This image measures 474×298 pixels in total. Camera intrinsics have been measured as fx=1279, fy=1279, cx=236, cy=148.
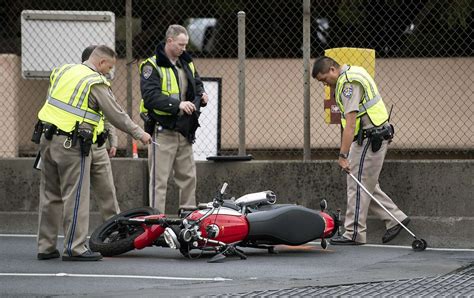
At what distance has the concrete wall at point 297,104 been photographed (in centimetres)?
1368

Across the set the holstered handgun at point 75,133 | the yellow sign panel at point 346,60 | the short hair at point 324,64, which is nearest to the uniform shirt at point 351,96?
the short hair at point 324,64

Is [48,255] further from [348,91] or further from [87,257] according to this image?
[348,91]

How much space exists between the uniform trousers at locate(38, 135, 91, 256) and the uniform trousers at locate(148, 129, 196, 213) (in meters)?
1.48

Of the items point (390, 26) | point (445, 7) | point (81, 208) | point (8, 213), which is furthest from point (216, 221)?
point (445, 7)

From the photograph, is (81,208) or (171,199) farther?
(171,199)

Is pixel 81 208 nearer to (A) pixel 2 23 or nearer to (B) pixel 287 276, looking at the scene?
(B) pixel 287 276

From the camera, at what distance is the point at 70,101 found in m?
10.7

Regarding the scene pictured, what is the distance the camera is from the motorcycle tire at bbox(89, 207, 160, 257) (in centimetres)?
1084

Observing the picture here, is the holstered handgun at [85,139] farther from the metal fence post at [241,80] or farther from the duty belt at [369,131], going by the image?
the metal fence post at [241,80]

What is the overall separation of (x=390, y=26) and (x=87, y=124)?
4588 mm

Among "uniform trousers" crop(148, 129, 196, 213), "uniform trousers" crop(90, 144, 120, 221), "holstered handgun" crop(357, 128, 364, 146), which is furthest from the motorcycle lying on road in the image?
"uniform trousers" crop(148, 129, 196, 213)

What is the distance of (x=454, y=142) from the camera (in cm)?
1374

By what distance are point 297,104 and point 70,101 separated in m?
3.99

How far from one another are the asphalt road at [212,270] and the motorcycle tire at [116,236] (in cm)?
11
